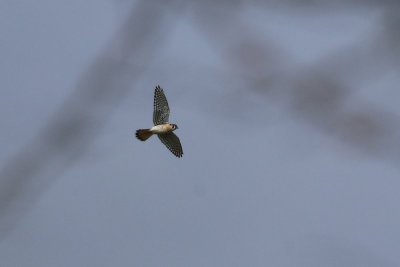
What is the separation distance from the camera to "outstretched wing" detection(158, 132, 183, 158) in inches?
527

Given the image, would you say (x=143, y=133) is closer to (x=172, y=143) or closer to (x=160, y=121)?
(x=160, y=121)

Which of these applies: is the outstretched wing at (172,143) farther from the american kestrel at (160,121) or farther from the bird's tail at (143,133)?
the bird's tail at (143,133)

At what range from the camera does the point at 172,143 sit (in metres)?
13.6

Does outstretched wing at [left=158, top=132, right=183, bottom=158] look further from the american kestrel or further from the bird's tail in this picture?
the bird's tail

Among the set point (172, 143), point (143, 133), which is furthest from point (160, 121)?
point (172, 143)

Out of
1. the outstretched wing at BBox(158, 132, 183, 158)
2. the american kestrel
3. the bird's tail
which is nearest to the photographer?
the bird's tail

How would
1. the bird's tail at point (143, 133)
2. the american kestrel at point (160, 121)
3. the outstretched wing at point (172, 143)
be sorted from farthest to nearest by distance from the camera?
the outstretched wing at point (172, 143) < the american kestrel at point (160, 121) < the bird's tail at point (143, 133)

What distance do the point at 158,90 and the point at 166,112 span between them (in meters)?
0.40

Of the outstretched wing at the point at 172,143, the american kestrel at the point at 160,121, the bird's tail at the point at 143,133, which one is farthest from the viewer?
the outstretched wing at the point at 172,143

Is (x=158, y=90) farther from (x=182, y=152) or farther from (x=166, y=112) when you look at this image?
(x=182, y=152)

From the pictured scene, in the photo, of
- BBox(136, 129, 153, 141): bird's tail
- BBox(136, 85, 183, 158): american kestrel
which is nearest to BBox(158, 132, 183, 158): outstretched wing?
BBox(136, 85, 183, 158): american kestrel

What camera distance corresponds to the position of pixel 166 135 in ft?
43.7

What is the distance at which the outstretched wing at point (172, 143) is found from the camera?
43.9ft

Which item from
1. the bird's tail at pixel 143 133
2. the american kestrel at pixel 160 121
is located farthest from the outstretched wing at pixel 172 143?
the bird's tail at pixel 143 133
